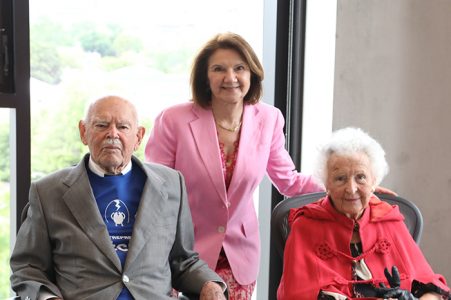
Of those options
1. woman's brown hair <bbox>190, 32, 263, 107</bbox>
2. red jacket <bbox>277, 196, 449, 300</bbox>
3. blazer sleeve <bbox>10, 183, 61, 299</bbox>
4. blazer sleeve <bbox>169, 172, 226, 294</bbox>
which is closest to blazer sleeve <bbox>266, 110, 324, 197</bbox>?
woman's brown hair <bbox>190, 32, 263, 107</bbox>

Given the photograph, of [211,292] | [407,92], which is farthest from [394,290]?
[407,92]

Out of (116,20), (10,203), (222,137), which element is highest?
(116,20)

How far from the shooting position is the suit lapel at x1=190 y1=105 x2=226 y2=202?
2811mm

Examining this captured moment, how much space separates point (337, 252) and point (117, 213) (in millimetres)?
842

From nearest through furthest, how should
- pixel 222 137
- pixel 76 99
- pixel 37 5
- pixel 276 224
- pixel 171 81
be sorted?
pixel 276 224, pixel 222 137, pixel 37 5, pixel 76 99, pixel 171 81

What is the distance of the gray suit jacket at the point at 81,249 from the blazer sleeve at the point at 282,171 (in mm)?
759

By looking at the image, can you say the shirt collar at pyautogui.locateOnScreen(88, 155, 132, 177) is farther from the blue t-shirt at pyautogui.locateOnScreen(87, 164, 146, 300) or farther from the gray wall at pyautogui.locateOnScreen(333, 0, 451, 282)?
the gray wall at pyautogui.locateOnScreen(333, 0, 451, 282)

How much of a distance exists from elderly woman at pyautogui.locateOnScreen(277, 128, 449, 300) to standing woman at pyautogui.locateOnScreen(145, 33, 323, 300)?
313 millimetres

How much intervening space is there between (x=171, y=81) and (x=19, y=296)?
1826 millimetres

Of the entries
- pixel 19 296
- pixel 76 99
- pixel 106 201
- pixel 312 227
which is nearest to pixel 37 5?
pixel 76 99

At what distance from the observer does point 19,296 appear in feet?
7.47

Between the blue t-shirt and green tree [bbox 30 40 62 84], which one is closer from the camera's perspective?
the blue t-shirt

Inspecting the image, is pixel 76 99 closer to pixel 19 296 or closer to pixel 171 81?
pixel 171 81

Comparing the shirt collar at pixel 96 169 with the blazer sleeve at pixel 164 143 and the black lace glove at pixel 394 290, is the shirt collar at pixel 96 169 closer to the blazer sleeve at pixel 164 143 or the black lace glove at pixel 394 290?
the blazer sleeve at pixel 164 143
